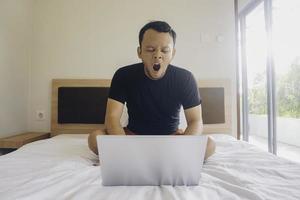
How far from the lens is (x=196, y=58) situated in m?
2.45

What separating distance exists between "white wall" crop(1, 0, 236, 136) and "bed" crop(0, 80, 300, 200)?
113 cm

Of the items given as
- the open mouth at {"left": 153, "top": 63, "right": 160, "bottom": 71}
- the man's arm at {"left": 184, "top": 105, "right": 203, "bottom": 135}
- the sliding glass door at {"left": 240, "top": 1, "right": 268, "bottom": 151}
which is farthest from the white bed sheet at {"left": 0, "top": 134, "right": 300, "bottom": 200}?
the sliding glass door at {"left": 240, "top": 1, "right": 268, "bottom": 151}

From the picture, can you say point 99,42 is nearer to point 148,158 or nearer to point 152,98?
point 152,98

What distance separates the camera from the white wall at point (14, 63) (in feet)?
6.42

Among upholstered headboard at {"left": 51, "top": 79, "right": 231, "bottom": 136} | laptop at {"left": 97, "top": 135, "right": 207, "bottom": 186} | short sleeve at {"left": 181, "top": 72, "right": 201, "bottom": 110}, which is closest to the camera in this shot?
laptop at {"left": 97, "top": 135, "right": 207, "bottom": 186}

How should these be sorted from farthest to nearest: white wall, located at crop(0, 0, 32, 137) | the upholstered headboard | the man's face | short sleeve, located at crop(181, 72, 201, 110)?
the upholstered headboard → white wall, located at crop(0, 0, 32, 137) → short sleeve, located at crop(181, 72, 201, 110) → the man's face

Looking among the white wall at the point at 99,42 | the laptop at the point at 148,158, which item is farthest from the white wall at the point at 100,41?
the laptop at the point at 148,158

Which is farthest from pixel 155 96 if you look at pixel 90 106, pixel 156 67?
pixel 90 106

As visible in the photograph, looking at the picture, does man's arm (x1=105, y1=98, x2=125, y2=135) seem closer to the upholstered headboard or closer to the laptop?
the laptop

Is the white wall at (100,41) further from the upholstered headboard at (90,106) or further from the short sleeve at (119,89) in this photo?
the short sleeve at (119,89)

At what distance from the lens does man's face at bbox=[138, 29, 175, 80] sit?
44.9 inches

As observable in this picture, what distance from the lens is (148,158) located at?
2.35 feet

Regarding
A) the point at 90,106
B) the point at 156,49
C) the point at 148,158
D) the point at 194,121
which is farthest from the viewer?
the point at 90,106

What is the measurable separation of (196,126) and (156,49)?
1.38ft
